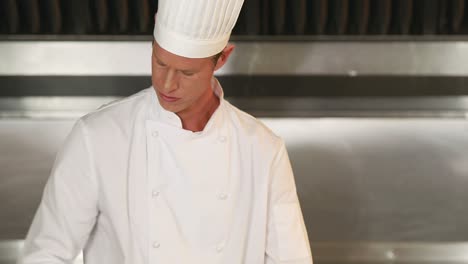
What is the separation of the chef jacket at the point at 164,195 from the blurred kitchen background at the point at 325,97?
44.8 inches

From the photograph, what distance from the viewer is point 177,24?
1.53 meters

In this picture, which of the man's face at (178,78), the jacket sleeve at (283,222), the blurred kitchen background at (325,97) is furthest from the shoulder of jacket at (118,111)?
the blurred kitchen background at (325,97)

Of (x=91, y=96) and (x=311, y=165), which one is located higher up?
(x=91, y=96)

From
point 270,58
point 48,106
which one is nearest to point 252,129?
point 270,58

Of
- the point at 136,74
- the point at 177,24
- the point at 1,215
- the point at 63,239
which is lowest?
the point at 1,215

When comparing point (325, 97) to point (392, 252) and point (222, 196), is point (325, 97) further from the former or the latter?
point (222, 196)

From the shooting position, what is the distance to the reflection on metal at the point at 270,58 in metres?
2.81

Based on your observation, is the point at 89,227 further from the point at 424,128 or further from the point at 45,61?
the point at 424,128

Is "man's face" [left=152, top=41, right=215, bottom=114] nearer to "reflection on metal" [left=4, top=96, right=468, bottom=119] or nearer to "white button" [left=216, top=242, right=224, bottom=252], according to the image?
"white button" [left=216, top=242, right=224, bottom=252]

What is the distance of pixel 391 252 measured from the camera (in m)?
2.94

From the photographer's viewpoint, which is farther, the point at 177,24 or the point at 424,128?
the point at 424,128

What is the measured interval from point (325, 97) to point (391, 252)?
0.49 m

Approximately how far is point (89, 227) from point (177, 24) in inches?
14.2

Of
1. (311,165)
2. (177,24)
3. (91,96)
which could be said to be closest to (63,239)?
(177,24)
